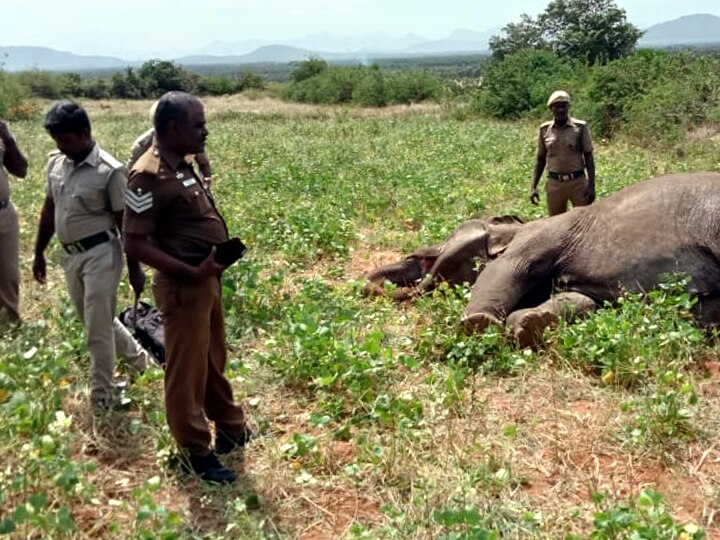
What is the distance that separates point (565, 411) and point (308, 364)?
1.54 m

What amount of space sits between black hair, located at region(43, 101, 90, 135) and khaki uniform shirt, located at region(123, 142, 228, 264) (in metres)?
0.90

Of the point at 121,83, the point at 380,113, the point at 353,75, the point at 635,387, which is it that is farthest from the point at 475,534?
the point at 121,83

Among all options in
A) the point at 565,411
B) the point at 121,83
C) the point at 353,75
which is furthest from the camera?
the point at 121,83

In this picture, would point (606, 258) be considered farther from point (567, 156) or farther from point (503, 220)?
point (567, 156)

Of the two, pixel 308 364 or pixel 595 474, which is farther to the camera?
pixel 308 364

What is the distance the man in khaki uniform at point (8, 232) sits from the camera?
5.38m

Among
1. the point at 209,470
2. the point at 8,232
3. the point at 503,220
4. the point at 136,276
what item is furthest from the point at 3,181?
the point at 503,220

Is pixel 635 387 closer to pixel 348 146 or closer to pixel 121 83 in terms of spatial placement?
pixel 348 146

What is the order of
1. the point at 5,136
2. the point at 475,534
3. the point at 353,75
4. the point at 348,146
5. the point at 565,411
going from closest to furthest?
the point at 475,534 → the point at 565,411 → the point at 5,136 → the point at 348,146 → the point at 353,75

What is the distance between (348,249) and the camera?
26.8 ft

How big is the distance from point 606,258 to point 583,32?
134 ft

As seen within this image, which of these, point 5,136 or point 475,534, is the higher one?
point 5,136

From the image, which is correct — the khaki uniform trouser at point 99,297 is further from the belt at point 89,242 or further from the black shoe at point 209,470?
the black shoe at point 209,470

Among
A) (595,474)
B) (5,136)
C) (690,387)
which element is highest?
(5,136)
